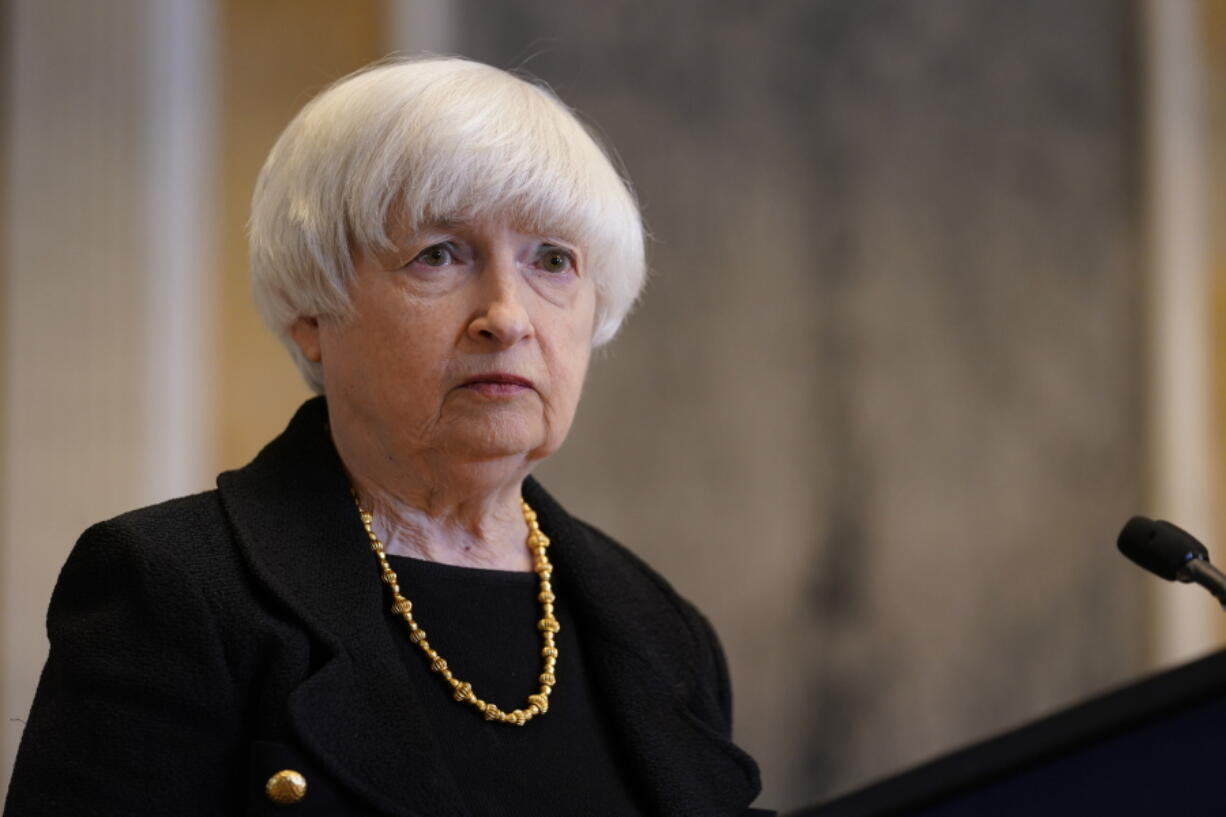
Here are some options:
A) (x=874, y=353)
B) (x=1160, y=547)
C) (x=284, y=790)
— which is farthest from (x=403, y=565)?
(x=874, y=353)

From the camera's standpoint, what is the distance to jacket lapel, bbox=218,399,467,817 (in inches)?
50.7

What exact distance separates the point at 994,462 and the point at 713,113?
3.93ft

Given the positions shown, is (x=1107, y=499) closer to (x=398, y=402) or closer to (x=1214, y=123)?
(x=1214, y=123)

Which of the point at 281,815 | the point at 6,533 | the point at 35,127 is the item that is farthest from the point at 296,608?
the point at 35,127

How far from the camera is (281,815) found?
4.09 ft

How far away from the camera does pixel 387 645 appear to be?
1.39 metres

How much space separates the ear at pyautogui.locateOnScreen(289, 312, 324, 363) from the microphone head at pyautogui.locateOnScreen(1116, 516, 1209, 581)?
0.84 meters

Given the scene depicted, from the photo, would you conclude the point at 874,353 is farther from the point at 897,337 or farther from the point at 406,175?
the point at 406,175

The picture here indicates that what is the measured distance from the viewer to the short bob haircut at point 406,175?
4.74 ft

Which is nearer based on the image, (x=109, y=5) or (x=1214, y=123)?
(x=109, y=5)

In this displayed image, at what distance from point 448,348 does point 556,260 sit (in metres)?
0.17

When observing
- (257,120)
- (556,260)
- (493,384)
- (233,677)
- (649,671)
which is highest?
(257,120)

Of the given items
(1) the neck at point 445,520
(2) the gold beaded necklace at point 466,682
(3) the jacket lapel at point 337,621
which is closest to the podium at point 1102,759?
(3) the jacket lapel at point 337,621

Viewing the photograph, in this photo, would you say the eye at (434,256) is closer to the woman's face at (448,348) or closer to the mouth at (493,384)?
the woman's face at (448,348)
